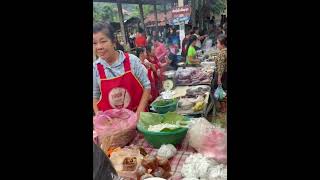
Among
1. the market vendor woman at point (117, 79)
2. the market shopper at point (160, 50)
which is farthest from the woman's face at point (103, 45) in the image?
the market shopper at point (160, 50)

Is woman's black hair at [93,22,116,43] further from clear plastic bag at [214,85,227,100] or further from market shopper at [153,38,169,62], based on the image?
clear plastic bag at [214,85,227,100]

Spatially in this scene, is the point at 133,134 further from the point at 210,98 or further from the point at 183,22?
the point at 183,22

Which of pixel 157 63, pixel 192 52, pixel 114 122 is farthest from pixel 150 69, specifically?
pixel 114 122

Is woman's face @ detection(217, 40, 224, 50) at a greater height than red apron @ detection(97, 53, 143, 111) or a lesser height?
greater

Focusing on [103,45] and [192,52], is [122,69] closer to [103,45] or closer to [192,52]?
[103,45]

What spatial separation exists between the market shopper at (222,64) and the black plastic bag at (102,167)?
2.57 feet

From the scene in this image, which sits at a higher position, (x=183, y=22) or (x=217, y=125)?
(x=183, y=22)

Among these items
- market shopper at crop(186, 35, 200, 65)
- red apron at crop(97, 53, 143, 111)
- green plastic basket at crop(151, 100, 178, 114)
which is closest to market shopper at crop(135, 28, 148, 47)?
red apron at crop(97, 53, 143, 111)

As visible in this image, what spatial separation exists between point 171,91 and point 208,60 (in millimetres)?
309

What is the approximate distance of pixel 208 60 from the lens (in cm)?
284

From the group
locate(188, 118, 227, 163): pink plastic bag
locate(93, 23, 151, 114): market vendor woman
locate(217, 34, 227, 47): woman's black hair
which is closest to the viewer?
locate(217, 34, 227, 47): woman's black hair

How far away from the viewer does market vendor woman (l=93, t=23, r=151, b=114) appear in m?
2.96
